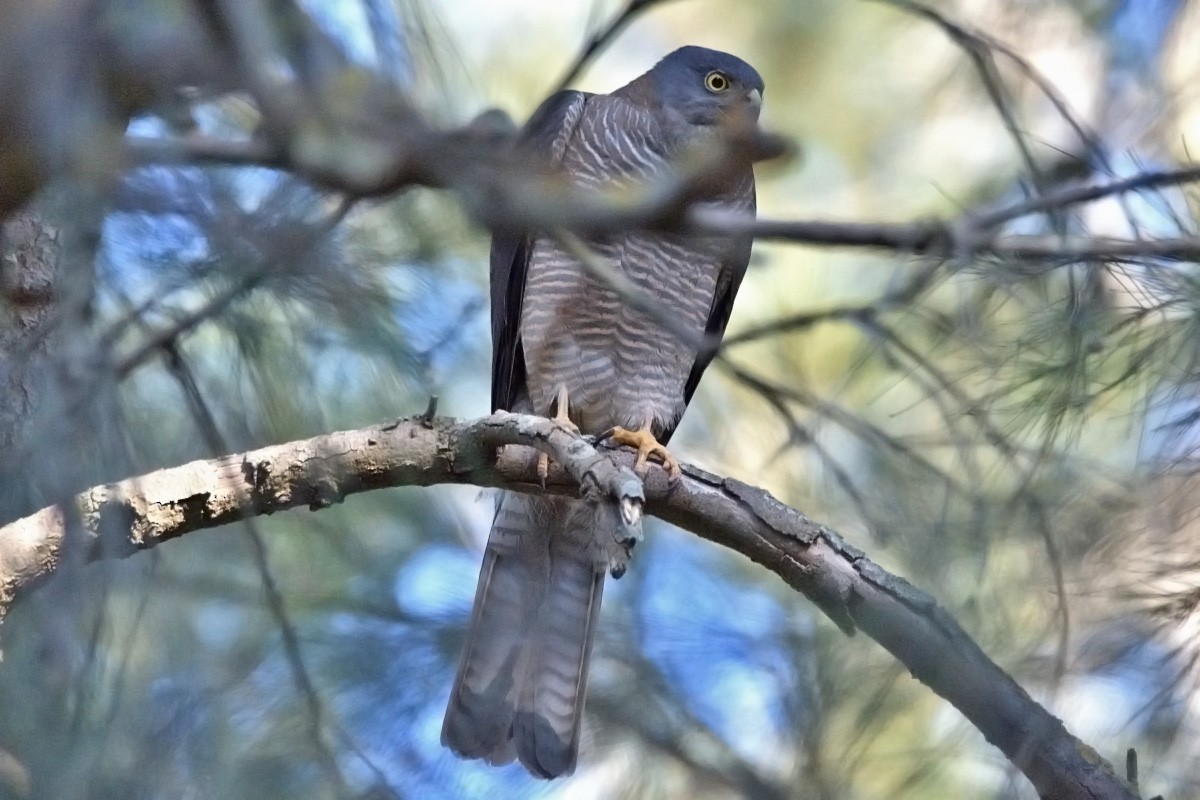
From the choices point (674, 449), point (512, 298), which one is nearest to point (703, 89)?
point (512, 298)

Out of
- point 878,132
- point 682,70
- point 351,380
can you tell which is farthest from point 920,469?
point 878,132

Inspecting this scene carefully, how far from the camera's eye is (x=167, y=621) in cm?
150

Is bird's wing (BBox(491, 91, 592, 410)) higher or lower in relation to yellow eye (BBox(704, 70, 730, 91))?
lower

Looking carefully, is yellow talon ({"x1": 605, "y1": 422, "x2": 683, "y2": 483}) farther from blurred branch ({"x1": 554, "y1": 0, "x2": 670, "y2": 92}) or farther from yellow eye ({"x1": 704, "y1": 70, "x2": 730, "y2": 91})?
yellow eye ({"x1": 704, "y1": 70, "x2": 730, "y2": 91})

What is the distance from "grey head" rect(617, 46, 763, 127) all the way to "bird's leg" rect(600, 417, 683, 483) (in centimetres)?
115

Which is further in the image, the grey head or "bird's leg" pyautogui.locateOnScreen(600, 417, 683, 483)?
the grey head

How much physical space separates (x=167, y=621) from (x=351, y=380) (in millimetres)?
986

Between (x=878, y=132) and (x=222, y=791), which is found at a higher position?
(x=878, y=132)

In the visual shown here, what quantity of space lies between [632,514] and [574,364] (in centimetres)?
179

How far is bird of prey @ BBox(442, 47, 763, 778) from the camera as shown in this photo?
3850 millimetres

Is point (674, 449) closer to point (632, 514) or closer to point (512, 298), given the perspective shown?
point (512, 298)

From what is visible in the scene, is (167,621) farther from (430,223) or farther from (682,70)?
(682,70)

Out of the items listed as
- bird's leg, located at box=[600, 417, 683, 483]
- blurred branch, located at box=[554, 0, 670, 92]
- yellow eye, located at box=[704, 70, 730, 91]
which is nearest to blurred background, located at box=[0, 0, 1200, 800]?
blurred branch, located at box=[554, 0, 670, 92]

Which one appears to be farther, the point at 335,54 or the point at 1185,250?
the point at 1185,250
